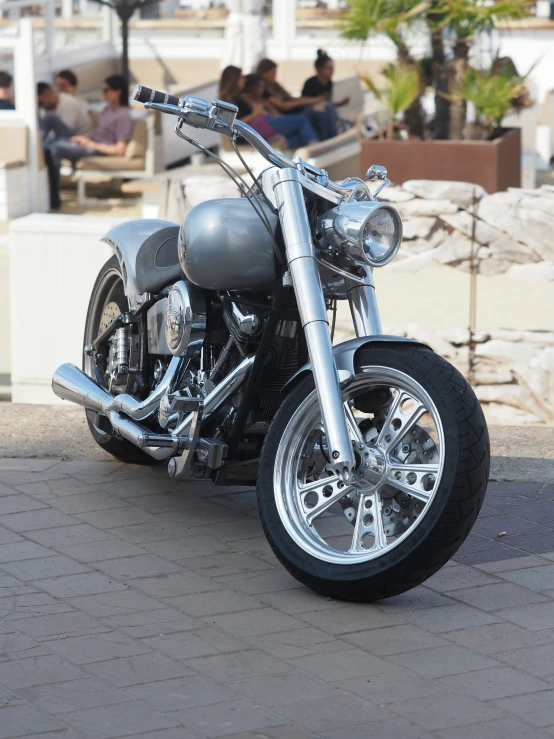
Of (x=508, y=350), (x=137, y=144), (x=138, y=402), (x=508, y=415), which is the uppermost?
(x=137, y=144)

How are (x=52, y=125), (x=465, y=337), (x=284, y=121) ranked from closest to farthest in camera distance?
(x=465, y=337)
(x=284, y=121)
(x=52, y=125)

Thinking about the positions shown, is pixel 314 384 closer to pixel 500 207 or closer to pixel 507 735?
pixel 507 735

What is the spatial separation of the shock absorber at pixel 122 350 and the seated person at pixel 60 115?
9.72 meters

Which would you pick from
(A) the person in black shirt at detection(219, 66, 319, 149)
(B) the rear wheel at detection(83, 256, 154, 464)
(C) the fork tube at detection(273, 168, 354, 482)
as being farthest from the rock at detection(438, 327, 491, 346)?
(A) the person in black shirt at detection(219, 66, 319, 149)

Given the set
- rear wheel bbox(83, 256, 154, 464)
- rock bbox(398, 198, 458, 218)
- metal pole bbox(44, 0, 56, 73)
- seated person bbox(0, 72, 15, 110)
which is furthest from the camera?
metal pole bbox(44, 0, 56, 73)

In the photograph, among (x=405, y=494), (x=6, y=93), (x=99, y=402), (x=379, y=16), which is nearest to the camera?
(x=405, y=494)

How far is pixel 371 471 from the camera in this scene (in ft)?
11.9

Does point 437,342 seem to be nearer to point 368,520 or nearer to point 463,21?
point 368,520

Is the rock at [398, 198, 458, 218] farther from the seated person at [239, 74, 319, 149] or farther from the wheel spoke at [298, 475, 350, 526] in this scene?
the wheel spoke at [298, 475, 350, 526]

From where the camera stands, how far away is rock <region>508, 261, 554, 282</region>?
10.9 meters

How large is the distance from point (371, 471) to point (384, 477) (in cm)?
4

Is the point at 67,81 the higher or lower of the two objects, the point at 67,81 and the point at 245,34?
the lower

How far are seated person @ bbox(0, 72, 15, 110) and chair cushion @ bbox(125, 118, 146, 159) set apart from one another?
4.31ft

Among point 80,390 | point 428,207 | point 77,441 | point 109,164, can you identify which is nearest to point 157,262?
point 80,390
